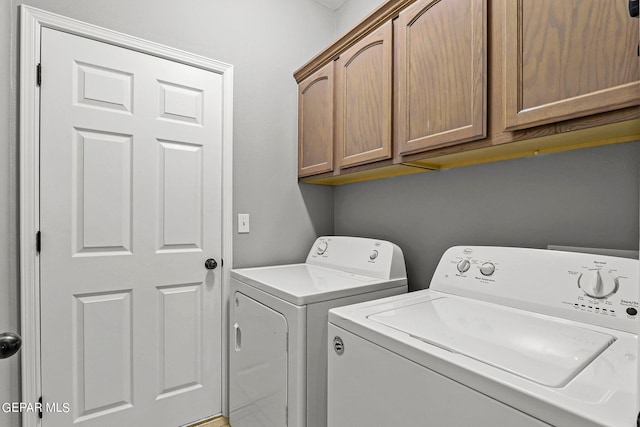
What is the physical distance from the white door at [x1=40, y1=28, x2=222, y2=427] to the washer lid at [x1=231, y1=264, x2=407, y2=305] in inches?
14.3

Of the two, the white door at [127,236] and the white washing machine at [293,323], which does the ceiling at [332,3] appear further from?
the white washing machine at [293,323]

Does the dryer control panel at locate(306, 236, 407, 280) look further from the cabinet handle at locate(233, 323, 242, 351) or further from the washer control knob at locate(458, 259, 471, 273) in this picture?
the cabinet handle at locate(233, 323, 242, 351)

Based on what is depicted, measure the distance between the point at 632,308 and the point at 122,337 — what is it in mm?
2102

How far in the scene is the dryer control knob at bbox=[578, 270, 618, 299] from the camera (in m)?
0.94

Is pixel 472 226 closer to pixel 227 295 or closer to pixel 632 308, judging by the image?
pixel 632 308

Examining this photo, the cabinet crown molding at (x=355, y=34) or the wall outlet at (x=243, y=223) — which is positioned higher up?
the cabinet crown molding at (x=355, y=34)

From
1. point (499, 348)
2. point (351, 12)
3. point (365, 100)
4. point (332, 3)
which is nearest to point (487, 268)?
point (499, 348)

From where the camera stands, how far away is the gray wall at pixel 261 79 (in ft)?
5.79

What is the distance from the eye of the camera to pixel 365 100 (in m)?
1.62

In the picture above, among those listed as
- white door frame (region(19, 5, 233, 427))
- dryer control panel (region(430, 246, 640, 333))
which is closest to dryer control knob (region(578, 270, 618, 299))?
dryer control panel (region(430, 246, 640, 333))

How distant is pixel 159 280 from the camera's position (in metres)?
1.75

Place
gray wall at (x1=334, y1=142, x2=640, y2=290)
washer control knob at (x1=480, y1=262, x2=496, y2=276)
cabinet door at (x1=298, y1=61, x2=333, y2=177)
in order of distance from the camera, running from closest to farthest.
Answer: gray wall at (x1=334, y1=142, x2=640, y2=290)
washer control knob at (x1=480, y1=262, x2=496, y2=276)
cabinet door at (x1=298, y1=61, x2=333, y2=177)

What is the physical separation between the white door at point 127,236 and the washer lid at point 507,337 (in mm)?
1273

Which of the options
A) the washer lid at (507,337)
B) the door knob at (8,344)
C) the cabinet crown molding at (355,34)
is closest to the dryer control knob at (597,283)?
the washer lid at (507,337)
